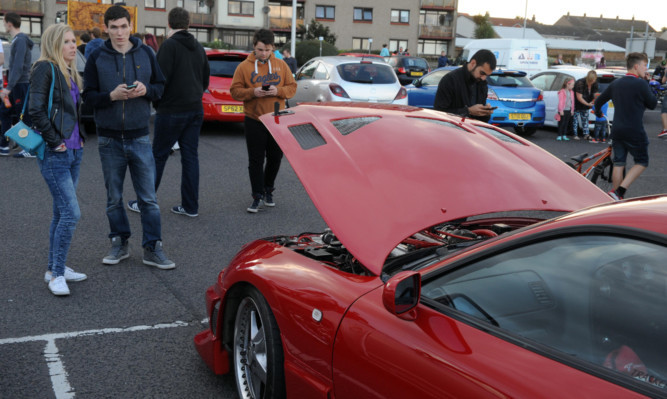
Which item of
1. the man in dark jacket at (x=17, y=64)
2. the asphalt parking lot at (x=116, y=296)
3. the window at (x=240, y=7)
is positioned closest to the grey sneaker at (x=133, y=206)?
the asphalt parking lot at (x=116, y=296)

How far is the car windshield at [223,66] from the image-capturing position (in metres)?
13.0

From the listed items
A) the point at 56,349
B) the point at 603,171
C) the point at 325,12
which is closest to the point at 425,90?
the point at 603,171

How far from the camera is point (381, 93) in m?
13.4

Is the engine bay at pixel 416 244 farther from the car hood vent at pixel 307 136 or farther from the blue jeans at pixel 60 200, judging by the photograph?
the blue jeans at pixel 60 200

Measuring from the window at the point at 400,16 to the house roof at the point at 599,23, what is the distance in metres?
65.4

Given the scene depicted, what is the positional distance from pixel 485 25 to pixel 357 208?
269ft

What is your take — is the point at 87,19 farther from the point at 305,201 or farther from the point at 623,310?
the point at 623,310

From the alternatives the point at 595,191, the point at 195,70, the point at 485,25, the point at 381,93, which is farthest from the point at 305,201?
the point at 485,25

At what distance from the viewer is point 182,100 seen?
6750mm

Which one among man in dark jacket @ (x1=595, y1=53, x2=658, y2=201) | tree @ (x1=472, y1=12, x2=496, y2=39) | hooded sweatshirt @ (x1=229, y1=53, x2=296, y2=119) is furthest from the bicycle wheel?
tree @ (x1=472, y1=12, x2=496, y2=39)

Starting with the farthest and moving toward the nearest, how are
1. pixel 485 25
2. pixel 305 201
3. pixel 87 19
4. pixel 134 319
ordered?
pixel 485 25 < pixel 87 19 < pixel 305 201 < pixel 134 319

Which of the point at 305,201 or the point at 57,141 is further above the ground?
the point at 57,141

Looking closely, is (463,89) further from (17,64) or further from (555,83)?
(555,83)

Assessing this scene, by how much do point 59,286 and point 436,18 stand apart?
69.5 m
